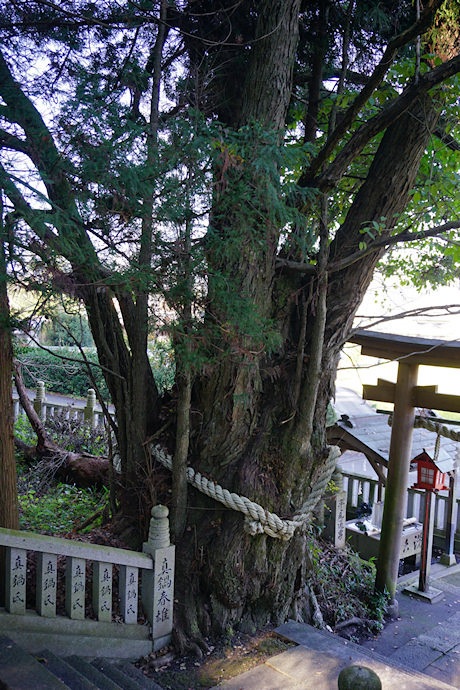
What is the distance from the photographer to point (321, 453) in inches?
171

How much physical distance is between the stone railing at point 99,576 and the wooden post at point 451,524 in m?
4.72

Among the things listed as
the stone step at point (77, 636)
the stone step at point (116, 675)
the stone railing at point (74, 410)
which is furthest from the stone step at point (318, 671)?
the stone railing at point (74, 410)

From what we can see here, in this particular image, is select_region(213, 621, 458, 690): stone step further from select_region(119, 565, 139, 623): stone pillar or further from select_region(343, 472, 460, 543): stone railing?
select_region(343, 472, 460, 543): stone railing

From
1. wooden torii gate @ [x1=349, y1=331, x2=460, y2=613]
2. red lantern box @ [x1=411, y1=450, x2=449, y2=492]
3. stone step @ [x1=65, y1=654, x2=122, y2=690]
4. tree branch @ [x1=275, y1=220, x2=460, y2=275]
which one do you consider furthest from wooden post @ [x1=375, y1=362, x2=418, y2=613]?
stone step @ [x1=65, y1=654, x2=122, y2=690]

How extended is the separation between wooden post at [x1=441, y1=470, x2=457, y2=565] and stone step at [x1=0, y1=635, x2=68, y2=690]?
19.1 feet

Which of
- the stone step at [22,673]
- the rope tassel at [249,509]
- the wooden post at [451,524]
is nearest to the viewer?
the stone step at [22,673]

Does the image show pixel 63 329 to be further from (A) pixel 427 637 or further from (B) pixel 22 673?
(A) pixel 427 637

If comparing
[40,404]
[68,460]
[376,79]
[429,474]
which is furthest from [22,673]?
[40,404]

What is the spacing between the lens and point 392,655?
4.39 m

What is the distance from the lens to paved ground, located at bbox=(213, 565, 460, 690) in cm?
313

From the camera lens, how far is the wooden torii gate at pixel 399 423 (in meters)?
5.26

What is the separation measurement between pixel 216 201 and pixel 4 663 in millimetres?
2978

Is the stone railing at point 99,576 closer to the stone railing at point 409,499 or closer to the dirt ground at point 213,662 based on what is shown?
the dirt ground at point 213,662

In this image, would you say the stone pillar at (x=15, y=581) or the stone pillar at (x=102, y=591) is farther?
the stone pillar at (x=102, y=591)
